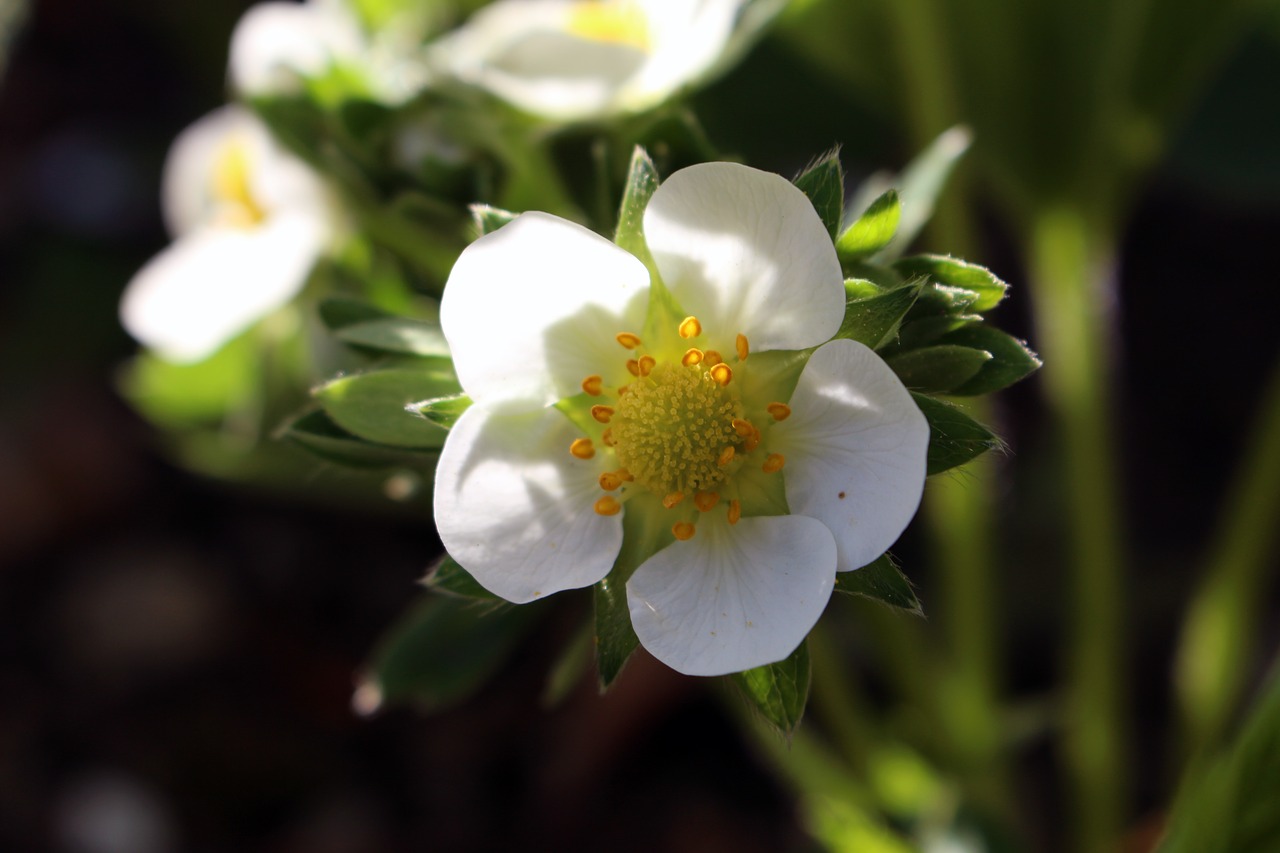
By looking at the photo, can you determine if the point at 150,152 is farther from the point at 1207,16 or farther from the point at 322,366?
the point at 1207,16

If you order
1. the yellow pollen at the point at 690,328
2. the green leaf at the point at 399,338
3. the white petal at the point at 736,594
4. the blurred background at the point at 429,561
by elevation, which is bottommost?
the blurred background at the point at 429,561

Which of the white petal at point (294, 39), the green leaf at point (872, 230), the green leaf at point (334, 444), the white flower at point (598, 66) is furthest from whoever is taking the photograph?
the white petal at point (294, 39)

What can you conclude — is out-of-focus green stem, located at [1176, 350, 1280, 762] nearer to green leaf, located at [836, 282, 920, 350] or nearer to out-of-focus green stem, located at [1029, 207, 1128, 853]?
out-of-focus green stem, located at [1029, 207, 1128, 853]

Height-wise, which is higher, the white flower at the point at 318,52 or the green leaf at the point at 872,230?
the green leaf at the point at 872,230

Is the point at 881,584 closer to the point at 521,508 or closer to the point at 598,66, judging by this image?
the point at 521,508

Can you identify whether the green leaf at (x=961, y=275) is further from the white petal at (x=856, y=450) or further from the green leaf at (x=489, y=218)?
the green leaf at (x=489, y=218)

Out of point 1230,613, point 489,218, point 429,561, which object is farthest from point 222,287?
point 1230,613

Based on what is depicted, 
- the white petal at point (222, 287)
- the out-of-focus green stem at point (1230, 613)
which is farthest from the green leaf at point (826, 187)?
the out-of-focus green stem at point (1230, 613)
